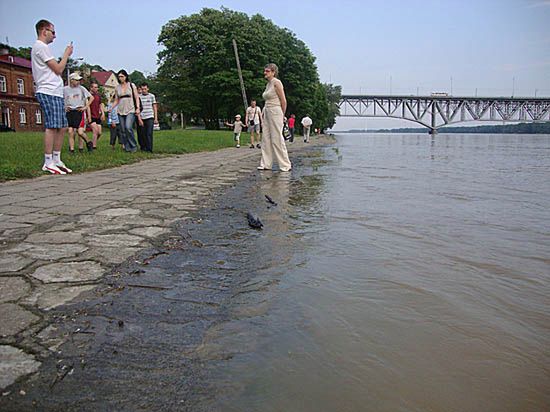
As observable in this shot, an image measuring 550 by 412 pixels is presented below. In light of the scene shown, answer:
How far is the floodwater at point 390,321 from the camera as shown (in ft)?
4.69

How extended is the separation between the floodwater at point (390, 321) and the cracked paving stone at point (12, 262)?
4.07ft

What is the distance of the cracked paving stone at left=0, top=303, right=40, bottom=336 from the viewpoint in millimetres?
1725

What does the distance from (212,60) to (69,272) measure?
43.6m

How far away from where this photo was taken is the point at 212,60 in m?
43.3

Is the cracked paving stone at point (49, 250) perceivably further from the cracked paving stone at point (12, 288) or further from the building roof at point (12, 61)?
the building roof at point (12, 61)

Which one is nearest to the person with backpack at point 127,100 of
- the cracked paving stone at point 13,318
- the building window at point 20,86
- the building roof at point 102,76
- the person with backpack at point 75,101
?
the person with backpack at point 75,101

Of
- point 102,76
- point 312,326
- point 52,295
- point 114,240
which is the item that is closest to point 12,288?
point 52,295

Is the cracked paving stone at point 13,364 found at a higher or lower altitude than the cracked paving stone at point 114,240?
lower

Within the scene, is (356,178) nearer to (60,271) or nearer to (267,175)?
(267,175)

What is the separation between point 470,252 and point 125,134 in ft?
31.1

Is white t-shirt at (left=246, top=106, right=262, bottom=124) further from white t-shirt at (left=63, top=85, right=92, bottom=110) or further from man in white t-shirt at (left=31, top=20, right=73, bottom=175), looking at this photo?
man in white t-shirt at (left=31, top=20, right=73, bottom=175)

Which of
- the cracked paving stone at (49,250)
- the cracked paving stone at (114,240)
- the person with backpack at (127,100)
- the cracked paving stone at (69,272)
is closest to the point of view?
the cracked paving stone at (69,272)

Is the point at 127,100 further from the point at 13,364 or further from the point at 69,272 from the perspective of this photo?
the point at 13,364

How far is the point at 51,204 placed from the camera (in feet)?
14.0
